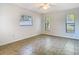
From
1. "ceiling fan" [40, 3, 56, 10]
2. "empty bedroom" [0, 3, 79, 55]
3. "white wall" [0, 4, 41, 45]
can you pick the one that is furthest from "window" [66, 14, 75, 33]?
"white wall" [0, 4, 41, 45]

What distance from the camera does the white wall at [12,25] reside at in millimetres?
1841

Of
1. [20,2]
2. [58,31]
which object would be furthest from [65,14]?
[20,2]

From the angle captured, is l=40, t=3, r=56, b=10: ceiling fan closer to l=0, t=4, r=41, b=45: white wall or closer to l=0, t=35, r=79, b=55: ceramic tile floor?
l=0, t=4, r=41, b=45: white wall

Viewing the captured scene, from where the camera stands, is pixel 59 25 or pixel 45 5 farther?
pixel 59 25

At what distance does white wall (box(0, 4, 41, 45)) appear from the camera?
1841mm

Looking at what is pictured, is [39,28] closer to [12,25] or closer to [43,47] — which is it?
[43,47]

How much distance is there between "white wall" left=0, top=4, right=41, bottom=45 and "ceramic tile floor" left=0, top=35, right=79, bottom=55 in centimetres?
11

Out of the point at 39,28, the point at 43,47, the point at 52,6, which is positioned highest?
the point at 52,6

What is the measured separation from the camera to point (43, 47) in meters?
1.96

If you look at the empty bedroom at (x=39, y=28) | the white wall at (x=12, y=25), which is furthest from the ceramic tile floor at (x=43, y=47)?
the white wall at (x=12, y=25)

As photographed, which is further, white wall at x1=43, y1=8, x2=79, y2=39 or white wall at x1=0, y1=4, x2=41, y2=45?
white wall at x1=43, y1=8, x2=79, y2=39

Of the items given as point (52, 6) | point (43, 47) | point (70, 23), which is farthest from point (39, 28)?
point (70, 23)

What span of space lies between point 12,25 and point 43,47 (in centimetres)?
76

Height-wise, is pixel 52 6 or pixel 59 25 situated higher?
pixel 52 6
